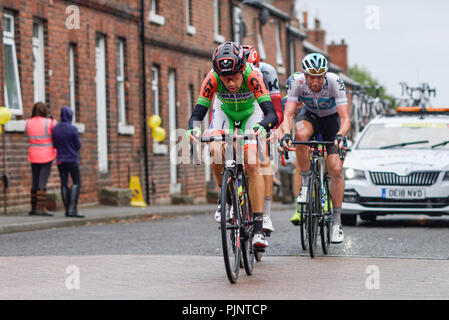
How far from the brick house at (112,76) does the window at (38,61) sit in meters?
0.02

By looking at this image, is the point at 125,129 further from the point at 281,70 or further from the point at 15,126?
the point at 281,70

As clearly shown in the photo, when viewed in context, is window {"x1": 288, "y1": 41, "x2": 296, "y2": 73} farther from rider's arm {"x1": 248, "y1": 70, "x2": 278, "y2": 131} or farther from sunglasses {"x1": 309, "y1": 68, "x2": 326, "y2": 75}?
rider's arm {"x1": 248, "y1": 70, "x2": 278, "y2": 131}

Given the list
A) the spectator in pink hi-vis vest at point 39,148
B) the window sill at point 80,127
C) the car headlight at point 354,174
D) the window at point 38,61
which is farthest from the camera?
the window sill at point 80,127

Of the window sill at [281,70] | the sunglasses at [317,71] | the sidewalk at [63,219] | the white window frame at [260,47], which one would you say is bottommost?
the sidewalk at [63,219]

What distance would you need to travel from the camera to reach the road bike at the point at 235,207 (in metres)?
8.20

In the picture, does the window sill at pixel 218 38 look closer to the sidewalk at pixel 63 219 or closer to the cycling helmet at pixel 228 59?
the sidewalk at pixel 63 219

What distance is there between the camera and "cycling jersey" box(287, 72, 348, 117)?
35.4 ft

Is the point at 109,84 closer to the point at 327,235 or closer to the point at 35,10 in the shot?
the point at 35,10

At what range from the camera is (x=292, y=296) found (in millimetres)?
7488

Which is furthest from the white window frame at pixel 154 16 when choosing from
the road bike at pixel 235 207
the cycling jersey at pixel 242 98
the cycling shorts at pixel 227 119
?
the road bike at pixel 235 207

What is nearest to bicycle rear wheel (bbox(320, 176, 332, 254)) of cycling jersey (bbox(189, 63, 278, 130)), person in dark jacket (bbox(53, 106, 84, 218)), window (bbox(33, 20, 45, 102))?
cycling jersey (bbox(189, 63, 278, 130))

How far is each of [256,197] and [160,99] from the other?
19463 mm

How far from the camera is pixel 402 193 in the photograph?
14.6 m

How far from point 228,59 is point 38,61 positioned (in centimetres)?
1336
